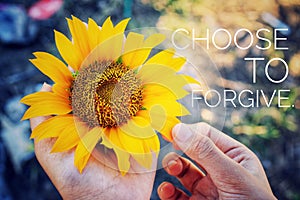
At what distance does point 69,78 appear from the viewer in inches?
33.3

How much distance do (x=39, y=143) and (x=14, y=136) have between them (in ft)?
0.61

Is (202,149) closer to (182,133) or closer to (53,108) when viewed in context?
(182,133)

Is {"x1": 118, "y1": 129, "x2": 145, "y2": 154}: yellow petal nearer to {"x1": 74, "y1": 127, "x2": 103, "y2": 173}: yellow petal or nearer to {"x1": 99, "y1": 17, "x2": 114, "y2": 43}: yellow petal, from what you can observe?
{"x1": 74, "y1": 127, "x2": 103, "y2": 173}: yellow petal

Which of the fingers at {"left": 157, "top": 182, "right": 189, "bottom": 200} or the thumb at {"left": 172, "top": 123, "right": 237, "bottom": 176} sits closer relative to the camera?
the thumb at {"left": 172, "top": 123, "right": 237, "bottom": 176}

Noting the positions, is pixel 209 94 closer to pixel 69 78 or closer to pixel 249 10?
pixel 249 10

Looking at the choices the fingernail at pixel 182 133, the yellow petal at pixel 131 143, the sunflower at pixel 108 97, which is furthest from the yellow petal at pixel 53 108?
the fingernail at pixel 182 133

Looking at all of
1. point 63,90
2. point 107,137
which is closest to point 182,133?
point 107,137

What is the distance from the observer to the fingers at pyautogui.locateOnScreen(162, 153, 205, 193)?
0.98m

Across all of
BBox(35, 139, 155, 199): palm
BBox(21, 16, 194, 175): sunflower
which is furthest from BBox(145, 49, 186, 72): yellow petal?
BBox(35, 139, 155, 199): palm

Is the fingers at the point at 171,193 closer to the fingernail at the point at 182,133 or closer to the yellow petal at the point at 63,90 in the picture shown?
the fingernail at the point at 182,133

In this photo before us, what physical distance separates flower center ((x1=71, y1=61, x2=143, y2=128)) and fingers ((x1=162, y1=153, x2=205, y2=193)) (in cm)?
20

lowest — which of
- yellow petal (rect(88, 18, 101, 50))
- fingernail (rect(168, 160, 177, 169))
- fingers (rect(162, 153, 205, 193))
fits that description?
fingers (rect(162, 153, 205, 193))

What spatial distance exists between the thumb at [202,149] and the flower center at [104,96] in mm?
105

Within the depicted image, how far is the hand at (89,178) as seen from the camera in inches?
34.7
